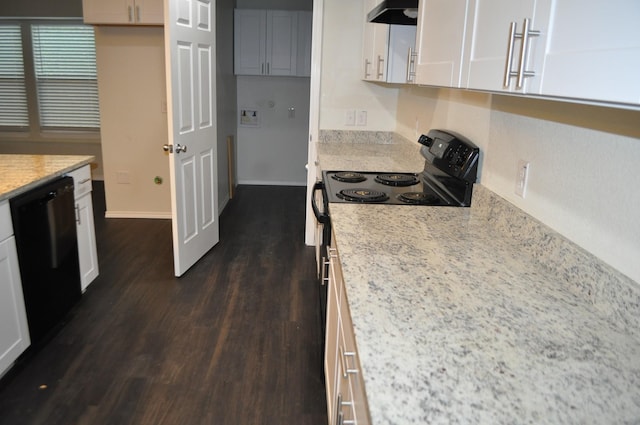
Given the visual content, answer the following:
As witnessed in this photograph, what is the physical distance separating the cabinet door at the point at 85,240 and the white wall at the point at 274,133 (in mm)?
3373

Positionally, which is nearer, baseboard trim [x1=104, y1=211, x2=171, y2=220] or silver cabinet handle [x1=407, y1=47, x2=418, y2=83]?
silver cabinet handle [x1=407, y1=47, x2=418, y2=83]

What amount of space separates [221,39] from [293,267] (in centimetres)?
260

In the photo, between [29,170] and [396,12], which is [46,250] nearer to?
[29,170]

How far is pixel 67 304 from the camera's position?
2631mm

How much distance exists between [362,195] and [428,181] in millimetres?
485

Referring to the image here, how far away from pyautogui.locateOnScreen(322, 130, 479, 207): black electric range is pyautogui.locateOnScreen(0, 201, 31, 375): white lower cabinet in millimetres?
1395

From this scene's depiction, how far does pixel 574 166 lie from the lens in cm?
127

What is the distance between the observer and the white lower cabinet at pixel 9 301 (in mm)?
2029

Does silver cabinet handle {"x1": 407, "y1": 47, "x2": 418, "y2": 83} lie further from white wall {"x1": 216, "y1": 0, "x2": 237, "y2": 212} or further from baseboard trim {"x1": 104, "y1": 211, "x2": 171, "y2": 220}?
baseboard trim {"x1": 104, "y1": 211, "x2": 171, "y2": 220}

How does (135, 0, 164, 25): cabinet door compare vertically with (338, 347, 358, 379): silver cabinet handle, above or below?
above

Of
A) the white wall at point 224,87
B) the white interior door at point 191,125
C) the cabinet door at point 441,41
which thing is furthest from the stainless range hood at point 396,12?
the white wall at point 224,87

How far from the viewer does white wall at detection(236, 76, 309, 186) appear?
5.99 metres

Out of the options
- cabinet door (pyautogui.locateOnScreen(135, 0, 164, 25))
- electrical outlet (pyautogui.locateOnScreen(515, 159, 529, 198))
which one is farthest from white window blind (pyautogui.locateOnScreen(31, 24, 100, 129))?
electrical outlet (pyautogui.locateOnScreen(515, 159, 529, 198))

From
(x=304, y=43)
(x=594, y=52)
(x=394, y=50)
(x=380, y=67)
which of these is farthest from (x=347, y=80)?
(x=594, y=52)
